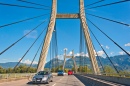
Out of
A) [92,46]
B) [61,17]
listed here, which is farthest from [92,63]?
[61,17]

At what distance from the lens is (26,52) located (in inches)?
1163

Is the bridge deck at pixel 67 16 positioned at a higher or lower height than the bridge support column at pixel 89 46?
higher

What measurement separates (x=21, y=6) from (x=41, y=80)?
8.00 meters

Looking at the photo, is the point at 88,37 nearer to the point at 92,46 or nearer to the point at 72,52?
the point at 92,46

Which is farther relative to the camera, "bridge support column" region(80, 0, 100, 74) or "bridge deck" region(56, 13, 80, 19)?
"bridge deck" region(56, 13, 80, 19)

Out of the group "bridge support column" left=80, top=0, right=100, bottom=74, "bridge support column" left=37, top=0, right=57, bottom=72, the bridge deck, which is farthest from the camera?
the bridge deck

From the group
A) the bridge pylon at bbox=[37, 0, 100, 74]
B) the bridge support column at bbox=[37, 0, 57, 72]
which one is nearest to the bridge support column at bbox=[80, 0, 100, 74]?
the bridge pylon at bbox=[37, 0, 100, 74]

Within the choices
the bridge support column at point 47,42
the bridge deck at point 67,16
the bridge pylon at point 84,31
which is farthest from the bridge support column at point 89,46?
the bridge support column at point 47,42

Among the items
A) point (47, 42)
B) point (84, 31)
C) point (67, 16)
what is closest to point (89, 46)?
point (84, 31)

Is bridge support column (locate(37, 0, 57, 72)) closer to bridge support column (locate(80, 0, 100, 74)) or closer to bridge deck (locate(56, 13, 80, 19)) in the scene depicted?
bridge deck (locate(56, 13, 80, 19))

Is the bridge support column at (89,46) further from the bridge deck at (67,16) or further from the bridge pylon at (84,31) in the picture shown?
the bridge deck at (67,16)

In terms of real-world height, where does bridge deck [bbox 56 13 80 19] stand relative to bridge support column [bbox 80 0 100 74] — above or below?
above

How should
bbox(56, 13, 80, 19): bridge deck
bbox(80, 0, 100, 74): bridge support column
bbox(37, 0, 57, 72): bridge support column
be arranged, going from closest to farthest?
1. bbox(80, 0, 100, 74): bridge support column
2. bbox(37, 0, 57, 72): bridge support column
3. bbox(56, 13, 80, 19): bridge deck

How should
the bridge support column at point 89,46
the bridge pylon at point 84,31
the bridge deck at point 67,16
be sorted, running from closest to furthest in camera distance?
the bridge support column at point 89,46
the bridge pylon at point 84,31
the bridge deck at point 67,16
